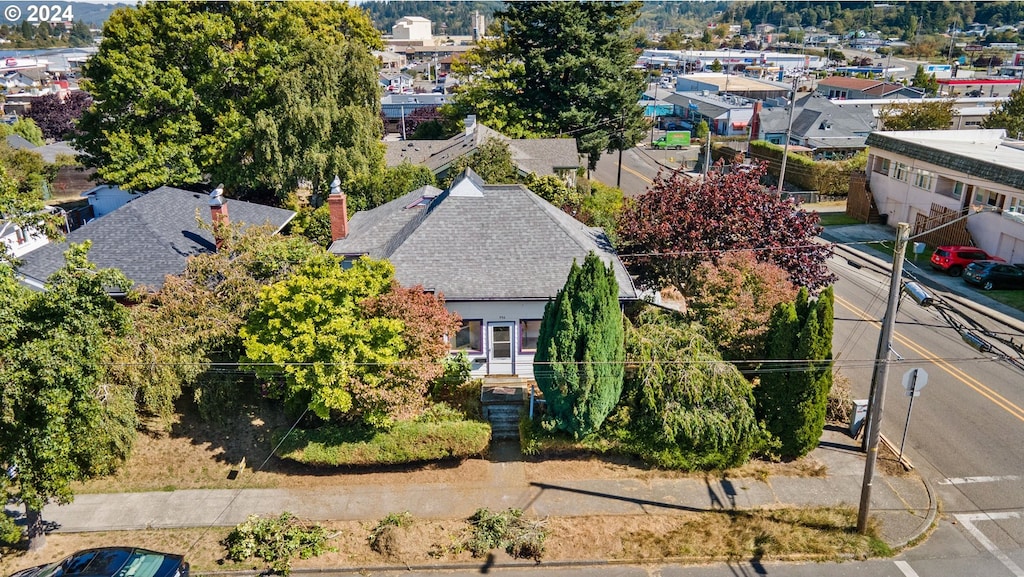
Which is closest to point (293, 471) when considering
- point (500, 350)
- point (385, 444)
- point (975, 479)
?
point (385, 444)

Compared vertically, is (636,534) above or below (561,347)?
below

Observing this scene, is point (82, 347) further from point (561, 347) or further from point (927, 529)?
point (927, 529)

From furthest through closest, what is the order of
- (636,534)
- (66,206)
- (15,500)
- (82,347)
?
(66,206) < (15,500) < (636,534) < (82,347)

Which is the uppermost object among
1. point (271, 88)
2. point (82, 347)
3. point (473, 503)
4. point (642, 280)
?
point (271, 88)

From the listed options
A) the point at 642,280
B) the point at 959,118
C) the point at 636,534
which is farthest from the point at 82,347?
the point at 959,118

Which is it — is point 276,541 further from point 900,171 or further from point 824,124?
point 824,124

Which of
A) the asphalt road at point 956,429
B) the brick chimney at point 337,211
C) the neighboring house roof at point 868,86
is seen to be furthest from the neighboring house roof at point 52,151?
the neighboring house roof at point 868,86

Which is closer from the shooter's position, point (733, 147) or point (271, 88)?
point (271, 88)

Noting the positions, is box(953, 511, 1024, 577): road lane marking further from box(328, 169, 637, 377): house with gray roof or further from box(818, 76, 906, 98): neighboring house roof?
box(818, 76, 906, 98): neighboring house roof
